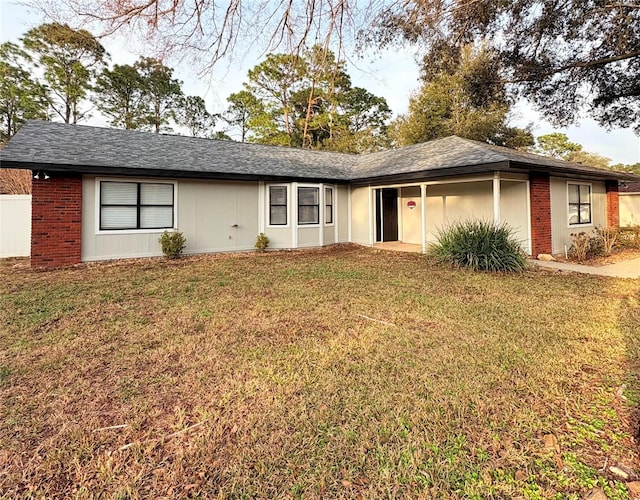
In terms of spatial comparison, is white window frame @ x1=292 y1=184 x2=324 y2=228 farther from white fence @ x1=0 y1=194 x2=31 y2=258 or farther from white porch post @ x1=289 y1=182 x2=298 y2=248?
white fence @ x1=0 y1=194 x2=31 y2=258

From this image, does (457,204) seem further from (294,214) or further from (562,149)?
(562,149)

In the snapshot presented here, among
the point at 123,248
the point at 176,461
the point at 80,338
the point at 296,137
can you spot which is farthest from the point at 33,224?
the point at 296,137

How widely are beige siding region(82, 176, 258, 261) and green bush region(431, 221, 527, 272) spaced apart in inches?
250

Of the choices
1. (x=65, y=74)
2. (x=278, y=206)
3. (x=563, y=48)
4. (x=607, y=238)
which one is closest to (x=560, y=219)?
(x=607, y=238)

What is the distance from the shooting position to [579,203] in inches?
461

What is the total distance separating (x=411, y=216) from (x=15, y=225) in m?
13.4

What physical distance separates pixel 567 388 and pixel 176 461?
10.1ft

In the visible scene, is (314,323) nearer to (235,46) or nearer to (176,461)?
(176,461)

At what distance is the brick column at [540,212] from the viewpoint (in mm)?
9805

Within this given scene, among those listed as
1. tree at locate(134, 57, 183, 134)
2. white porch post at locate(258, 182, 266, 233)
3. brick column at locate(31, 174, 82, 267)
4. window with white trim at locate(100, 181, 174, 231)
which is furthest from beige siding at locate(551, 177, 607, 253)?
tree at locate(134, 57, 183, 134)

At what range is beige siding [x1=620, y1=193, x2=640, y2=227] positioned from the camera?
17.1m

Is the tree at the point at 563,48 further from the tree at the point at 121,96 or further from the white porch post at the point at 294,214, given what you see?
the tree at the point at 121,96

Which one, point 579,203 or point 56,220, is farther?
point 579,203

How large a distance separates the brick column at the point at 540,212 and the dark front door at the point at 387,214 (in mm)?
5405
